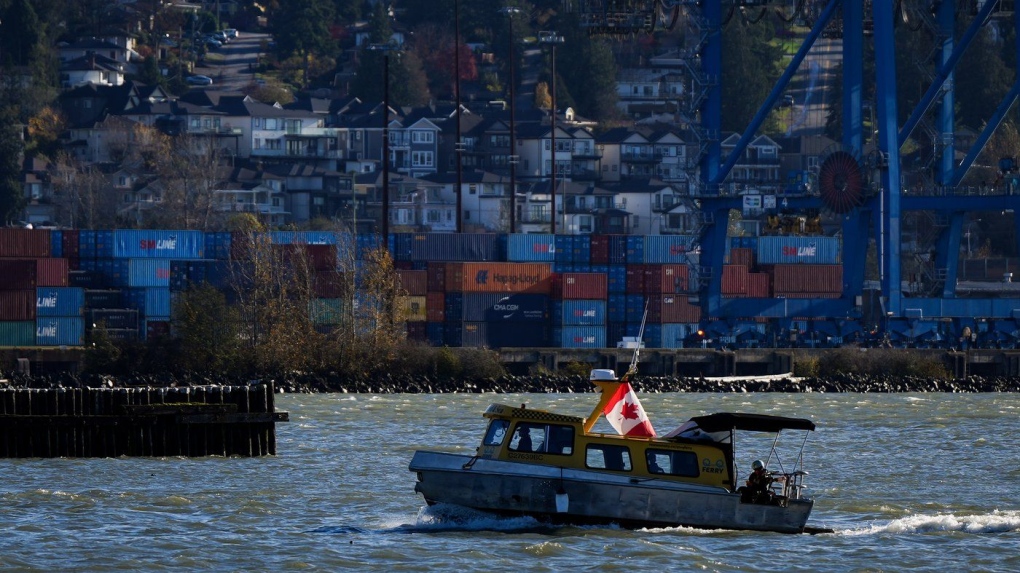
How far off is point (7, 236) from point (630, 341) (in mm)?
26859

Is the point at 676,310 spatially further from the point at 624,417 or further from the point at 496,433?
the point at 496,433

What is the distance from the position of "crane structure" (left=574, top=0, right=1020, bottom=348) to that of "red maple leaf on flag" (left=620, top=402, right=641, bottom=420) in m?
46.2

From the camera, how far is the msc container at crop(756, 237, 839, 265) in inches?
3438

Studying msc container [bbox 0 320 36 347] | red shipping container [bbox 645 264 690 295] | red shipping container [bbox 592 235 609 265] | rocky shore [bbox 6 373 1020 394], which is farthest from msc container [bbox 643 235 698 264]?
msc container [bbox 0 320 36 347]

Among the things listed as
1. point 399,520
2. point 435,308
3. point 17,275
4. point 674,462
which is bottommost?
point 399,520

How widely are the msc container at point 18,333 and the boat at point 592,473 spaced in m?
52.8

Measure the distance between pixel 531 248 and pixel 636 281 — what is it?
5.07m

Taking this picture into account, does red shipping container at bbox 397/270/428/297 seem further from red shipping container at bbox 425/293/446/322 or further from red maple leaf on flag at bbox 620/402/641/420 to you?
red maple leaf on flag at bbox 620/402/641/420

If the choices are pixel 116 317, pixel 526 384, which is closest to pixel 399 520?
pixel 526 384

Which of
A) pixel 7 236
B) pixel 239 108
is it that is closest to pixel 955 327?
pixel 7 236

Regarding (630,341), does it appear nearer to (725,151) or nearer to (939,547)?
(939,547)

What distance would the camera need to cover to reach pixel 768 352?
249 ft

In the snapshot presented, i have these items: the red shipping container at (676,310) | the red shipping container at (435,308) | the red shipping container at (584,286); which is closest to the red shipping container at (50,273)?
the red shipping container at (435,308)

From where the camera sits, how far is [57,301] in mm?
79625
